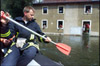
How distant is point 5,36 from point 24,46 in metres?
0.37

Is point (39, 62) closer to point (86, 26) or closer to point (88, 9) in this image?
point (86, 26)

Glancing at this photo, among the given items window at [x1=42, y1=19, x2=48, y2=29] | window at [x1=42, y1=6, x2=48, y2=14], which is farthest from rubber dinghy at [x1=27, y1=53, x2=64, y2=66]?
window at [x1=42, y1=6, x2=48, y2=14]

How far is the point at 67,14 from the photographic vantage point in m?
25.2

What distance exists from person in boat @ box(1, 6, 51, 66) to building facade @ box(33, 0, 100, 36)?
70.8 ft

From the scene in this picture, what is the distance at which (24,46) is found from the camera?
9.39 ft

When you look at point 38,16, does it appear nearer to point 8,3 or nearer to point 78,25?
point 8,3

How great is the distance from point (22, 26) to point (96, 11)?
22.6 meters

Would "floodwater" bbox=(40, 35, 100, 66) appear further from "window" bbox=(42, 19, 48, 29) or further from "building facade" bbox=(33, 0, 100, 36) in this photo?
"window" bbox=(42, 19, 48, 29)

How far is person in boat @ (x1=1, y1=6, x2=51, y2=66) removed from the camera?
263cm

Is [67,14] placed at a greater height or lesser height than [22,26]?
greater

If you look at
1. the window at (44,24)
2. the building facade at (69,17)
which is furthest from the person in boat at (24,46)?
the window at (44,24)

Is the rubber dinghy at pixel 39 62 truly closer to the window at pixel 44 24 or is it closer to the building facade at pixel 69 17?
the building facade at pixel 69 17

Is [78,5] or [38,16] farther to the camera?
[38,16]

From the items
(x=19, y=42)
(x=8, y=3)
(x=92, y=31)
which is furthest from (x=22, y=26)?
(x=8, y=3)
